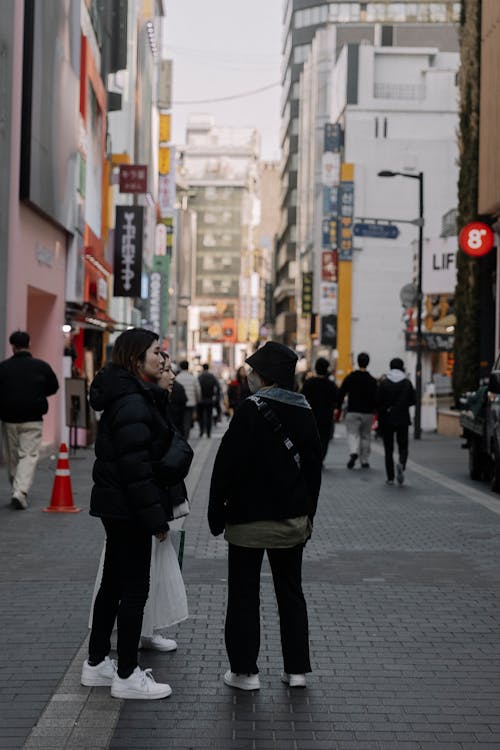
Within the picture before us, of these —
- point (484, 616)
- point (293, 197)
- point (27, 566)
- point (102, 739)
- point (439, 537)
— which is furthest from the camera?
point (293, 197)

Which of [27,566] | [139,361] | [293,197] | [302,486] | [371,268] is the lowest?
[27,566]

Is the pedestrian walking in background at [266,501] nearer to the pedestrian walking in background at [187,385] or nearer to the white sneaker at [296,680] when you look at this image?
the white sneaker at [296,680]

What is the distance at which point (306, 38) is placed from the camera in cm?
12031

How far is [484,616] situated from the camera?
8086mm

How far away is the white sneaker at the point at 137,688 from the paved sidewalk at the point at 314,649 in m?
0.04

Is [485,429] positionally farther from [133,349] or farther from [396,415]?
[133,349]

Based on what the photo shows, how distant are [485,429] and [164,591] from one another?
11.4 m

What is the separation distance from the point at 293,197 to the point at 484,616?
382 feet

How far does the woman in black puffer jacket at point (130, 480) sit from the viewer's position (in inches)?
223

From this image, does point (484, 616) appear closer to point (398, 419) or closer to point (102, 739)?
point (102, 739)

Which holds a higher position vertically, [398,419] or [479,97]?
[479,97]

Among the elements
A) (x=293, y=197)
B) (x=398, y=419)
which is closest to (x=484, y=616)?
(x=398, y=419)

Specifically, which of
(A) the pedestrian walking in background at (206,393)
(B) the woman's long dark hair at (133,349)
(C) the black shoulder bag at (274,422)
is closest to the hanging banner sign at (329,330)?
(A) the pedestrian walking in background at (206,393)

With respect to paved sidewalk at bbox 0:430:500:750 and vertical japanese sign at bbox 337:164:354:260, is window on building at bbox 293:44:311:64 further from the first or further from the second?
paved sidewalk at bbox 0:430:500:750
